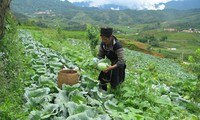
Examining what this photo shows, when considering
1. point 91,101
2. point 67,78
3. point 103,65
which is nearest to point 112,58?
point 103,65

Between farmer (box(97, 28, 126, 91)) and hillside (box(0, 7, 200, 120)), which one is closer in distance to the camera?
hillside (box(0, 7, 200, 120))

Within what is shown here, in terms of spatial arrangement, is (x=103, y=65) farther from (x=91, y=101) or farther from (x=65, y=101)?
(x=65, y=101)

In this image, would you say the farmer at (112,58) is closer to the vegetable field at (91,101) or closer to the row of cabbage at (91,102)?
the vegetable field at (91,101)

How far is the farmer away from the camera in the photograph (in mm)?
7176

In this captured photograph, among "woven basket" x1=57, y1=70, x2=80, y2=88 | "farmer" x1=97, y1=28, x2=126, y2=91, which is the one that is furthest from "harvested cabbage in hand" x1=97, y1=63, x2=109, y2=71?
"woven basket" x1=57, y1=70, x2=80, y2=88

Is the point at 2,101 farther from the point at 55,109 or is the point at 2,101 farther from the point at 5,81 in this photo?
the point at 55,109

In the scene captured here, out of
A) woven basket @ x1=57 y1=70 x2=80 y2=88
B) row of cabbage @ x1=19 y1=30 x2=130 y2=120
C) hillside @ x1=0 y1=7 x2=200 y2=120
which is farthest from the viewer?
woven basket @ x1=57 y1=70 x2=80 y2=88

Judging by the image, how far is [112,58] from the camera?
7715 millimetres

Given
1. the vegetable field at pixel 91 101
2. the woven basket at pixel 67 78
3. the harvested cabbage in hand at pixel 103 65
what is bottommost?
the vegetable field at pixel 91 101

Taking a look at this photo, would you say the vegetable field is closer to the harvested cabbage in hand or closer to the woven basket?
the woven basket

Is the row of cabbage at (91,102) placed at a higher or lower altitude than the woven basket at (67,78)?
lower

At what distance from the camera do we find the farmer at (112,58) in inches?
283

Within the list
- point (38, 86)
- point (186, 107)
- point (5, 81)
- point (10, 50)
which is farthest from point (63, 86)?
point (186, 107)

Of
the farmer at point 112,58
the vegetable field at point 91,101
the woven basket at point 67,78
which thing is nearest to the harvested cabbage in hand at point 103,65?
the farmer at point 112,58
